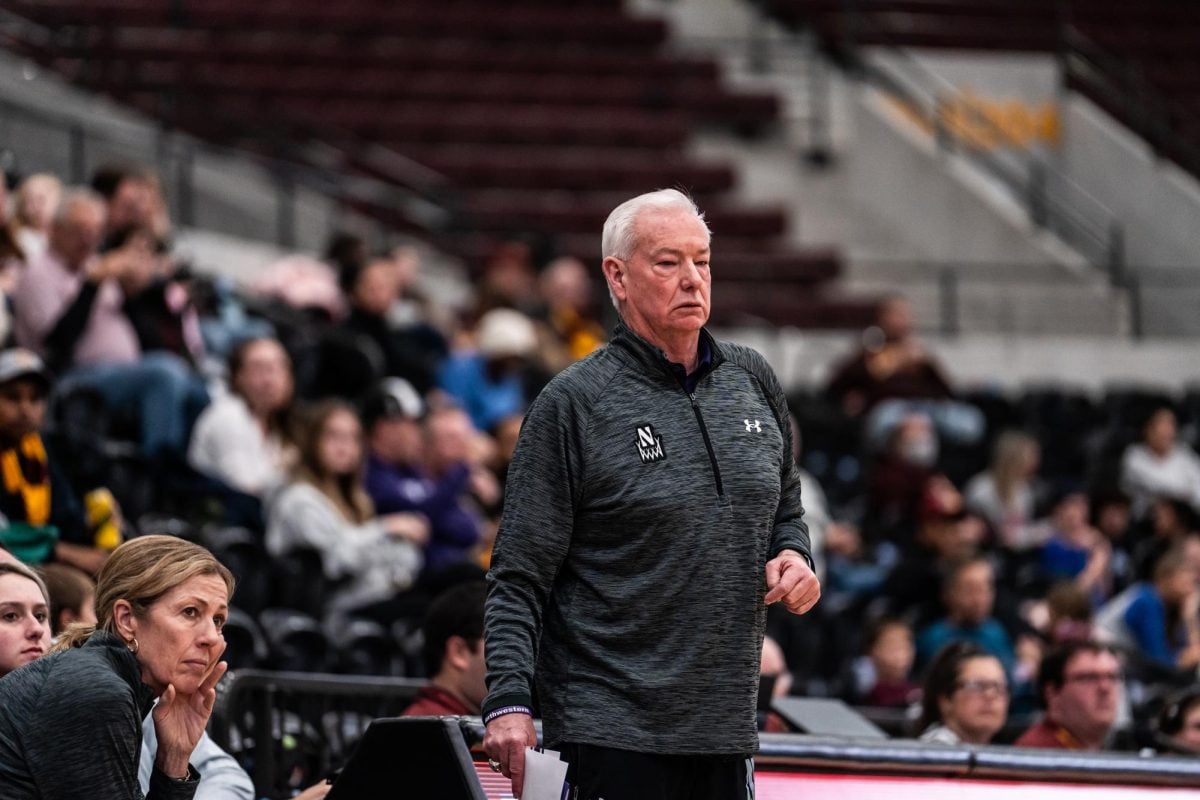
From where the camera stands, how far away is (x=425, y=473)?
880cm

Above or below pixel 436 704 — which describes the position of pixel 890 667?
below

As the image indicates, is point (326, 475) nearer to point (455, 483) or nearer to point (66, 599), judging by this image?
point (455, 483)

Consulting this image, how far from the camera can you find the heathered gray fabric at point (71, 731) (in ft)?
12.5

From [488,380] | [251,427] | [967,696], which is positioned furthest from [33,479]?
[488,380]

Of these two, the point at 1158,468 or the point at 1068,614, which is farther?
the point at 1158,468

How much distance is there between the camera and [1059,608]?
870cm

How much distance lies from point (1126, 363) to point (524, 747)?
1270 cm

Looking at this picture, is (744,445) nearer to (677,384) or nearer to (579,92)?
(677,384)

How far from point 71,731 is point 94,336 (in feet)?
15.6

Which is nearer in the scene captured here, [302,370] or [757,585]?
[757,585]

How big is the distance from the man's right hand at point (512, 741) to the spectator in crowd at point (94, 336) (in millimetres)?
4662

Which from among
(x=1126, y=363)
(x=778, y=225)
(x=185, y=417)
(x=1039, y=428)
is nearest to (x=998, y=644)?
(x=185, y=417)

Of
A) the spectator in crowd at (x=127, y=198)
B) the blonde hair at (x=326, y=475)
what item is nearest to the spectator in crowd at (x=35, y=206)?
the spectator in crowd at (x=127, y=198)

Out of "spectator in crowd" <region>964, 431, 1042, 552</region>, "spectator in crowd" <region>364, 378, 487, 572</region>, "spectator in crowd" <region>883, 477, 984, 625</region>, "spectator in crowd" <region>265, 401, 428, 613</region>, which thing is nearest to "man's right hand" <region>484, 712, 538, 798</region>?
"spectator in crowd" <region>265, 401, 428, 613</region>
